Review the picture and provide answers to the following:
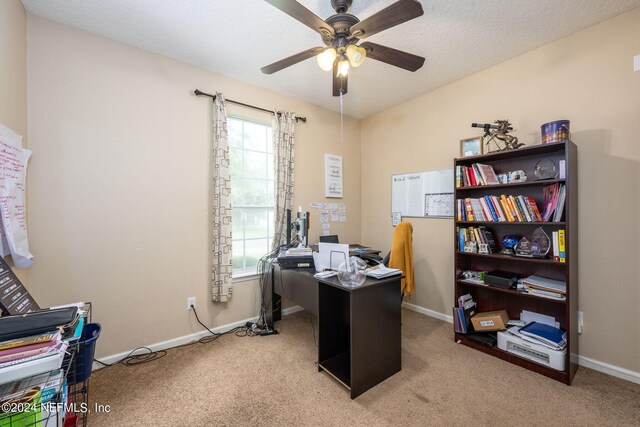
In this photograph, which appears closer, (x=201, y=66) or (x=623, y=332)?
(x=623, y=332)

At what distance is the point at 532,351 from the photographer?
203 cm

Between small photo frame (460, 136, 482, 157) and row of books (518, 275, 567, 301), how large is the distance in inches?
50.7

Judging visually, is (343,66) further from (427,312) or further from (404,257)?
(427,312)

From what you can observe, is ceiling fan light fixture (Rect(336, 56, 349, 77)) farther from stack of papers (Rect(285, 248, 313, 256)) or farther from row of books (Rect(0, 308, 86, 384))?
row of books (Rect(0, 308, 86, 384))

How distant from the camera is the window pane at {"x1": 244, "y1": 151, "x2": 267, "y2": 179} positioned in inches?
117

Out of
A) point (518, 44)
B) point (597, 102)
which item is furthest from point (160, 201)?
point (597, 102)

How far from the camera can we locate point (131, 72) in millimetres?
2240

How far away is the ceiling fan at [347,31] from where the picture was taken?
1.37m

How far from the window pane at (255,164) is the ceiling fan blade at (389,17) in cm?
178

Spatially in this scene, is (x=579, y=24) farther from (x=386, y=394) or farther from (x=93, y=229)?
(x=93, y=229)

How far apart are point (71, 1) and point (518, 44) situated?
11.5ft

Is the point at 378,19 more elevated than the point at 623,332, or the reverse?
the point at 378,19

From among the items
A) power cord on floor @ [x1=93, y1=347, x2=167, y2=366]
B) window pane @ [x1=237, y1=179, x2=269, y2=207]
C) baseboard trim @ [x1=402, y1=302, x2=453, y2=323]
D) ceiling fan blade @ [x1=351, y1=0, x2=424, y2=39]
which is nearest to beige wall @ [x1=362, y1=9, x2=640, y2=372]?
baseboard trim @ [x1=402, y1=302, x2=453, y2=323]

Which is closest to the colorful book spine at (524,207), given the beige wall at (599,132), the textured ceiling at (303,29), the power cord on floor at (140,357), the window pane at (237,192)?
the beige wall at (599,132)
